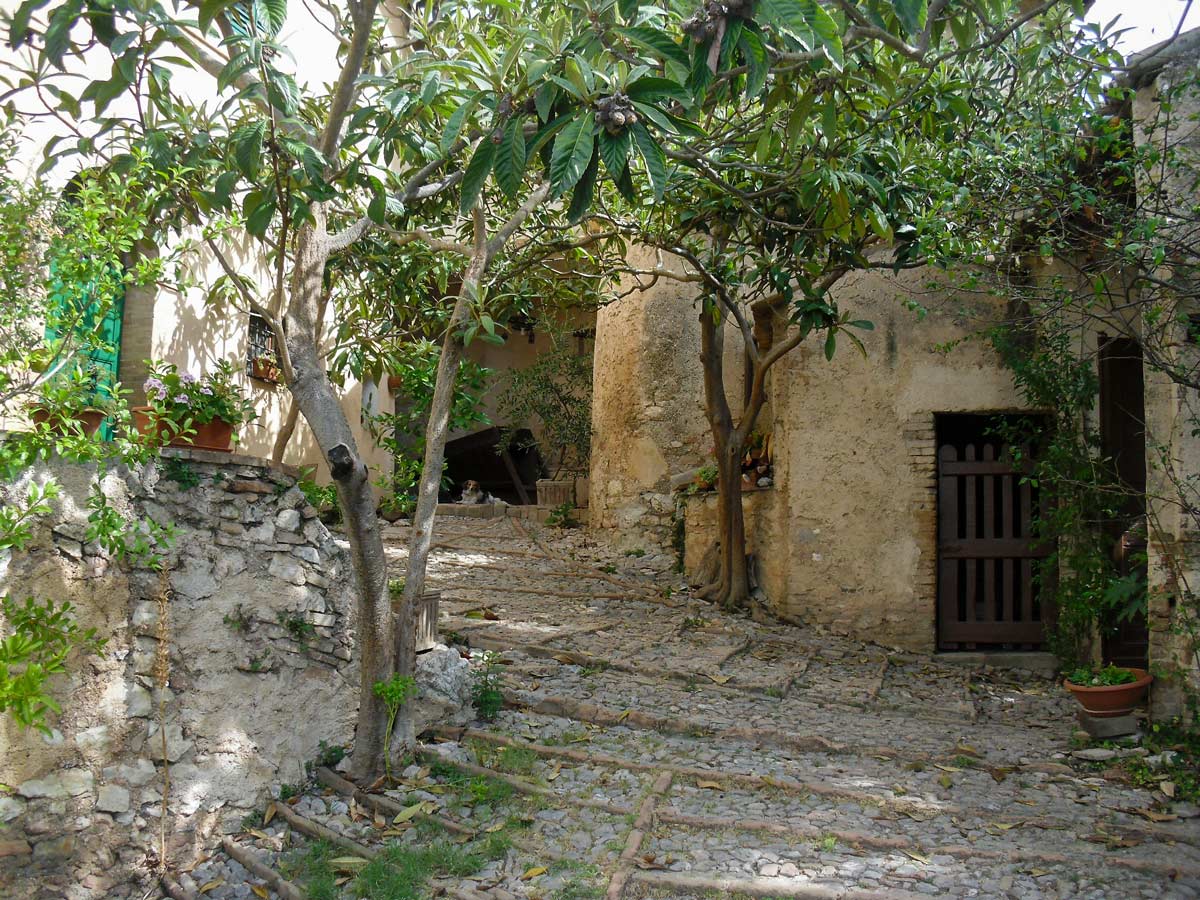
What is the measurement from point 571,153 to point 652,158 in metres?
0.26

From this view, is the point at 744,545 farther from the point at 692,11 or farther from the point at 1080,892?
the point at 692,11

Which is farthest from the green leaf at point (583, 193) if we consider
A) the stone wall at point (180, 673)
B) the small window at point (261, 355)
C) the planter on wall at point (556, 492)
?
the planter on wall at point (556, 492)

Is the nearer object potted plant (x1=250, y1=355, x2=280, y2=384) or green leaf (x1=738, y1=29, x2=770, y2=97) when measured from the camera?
green leaf (x1=738, y1=29, x2=770, y2=97)

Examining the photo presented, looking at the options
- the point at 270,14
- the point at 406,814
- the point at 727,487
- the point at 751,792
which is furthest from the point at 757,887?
the point at 727,487

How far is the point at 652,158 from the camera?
2936 millimetres

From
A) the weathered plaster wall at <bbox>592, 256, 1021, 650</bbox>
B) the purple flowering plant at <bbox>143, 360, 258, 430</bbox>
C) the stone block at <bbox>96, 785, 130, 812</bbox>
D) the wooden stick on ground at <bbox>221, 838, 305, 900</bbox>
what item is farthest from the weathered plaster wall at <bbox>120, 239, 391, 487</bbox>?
the weathered plaster wall at <bbox>592, 256, 1021, 650</bbox>

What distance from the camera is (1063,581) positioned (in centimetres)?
713

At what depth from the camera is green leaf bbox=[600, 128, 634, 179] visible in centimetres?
297

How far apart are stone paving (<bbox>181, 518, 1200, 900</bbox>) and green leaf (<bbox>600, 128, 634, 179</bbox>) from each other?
2.93 meters

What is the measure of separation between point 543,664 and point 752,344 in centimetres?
380

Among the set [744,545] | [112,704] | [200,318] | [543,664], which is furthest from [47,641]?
[744,545]

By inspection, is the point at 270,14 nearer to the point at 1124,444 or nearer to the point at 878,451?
the point at 878,451

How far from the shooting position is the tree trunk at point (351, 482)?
4.67m

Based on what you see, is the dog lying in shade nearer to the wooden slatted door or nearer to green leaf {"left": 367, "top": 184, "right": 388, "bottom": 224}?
the wooden slatted door
